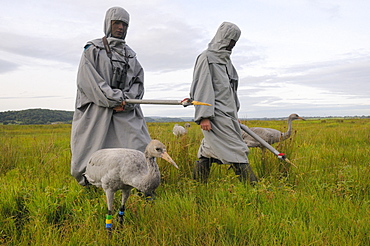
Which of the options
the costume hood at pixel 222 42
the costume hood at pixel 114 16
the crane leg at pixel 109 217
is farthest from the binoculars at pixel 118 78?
the crane leg at pixel 109 217

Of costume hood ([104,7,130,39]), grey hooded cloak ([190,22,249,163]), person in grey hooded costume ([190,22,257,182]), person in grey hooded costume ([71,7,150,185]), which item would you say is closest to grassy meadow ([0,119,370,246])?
person in grey hooded costume ([190,22,257,182])

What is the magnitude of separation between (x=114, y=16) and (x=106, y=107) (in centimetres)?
130

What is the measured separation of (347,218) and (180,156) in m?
3.01

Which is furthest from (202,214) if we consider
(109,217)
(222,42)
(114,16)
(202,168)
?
(114,16)

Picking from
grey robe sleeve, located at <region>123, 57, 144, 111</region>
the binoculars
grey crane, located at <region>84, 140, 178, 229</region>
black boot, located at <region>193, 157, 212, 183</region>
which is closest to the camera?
grey crane, located at <region>84, 140, 178, 229</region>

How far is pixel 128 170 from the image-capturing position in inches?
120

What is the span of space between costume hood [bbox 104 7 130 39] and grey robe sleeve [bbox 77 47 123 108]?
0.46 meters

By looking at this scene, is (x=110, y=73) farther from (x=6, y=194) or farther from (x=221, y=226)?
(x=221, y=226)

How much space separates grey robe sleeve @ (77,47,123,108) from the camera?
12.9 feet

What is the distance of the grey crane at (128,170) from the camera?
9.72 ft

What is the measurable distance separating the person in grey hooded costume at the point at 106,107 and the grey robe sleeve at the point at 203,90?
3.25ft

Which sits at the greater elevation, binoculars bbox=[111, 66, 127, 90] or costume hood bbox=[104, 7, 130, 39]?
costume hood bbox=[104, 7, 130, 39]

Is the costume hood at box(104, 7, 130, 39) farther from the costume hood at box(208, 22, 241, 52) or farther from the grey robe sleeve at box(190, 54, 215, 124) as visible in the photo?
the costume hood at box(208, 22, 241, 52)

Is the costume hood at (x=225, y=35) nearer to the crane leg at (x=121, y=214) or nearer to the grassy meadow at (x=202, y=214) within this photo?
the grassy meadow at (x=202, y=214)
